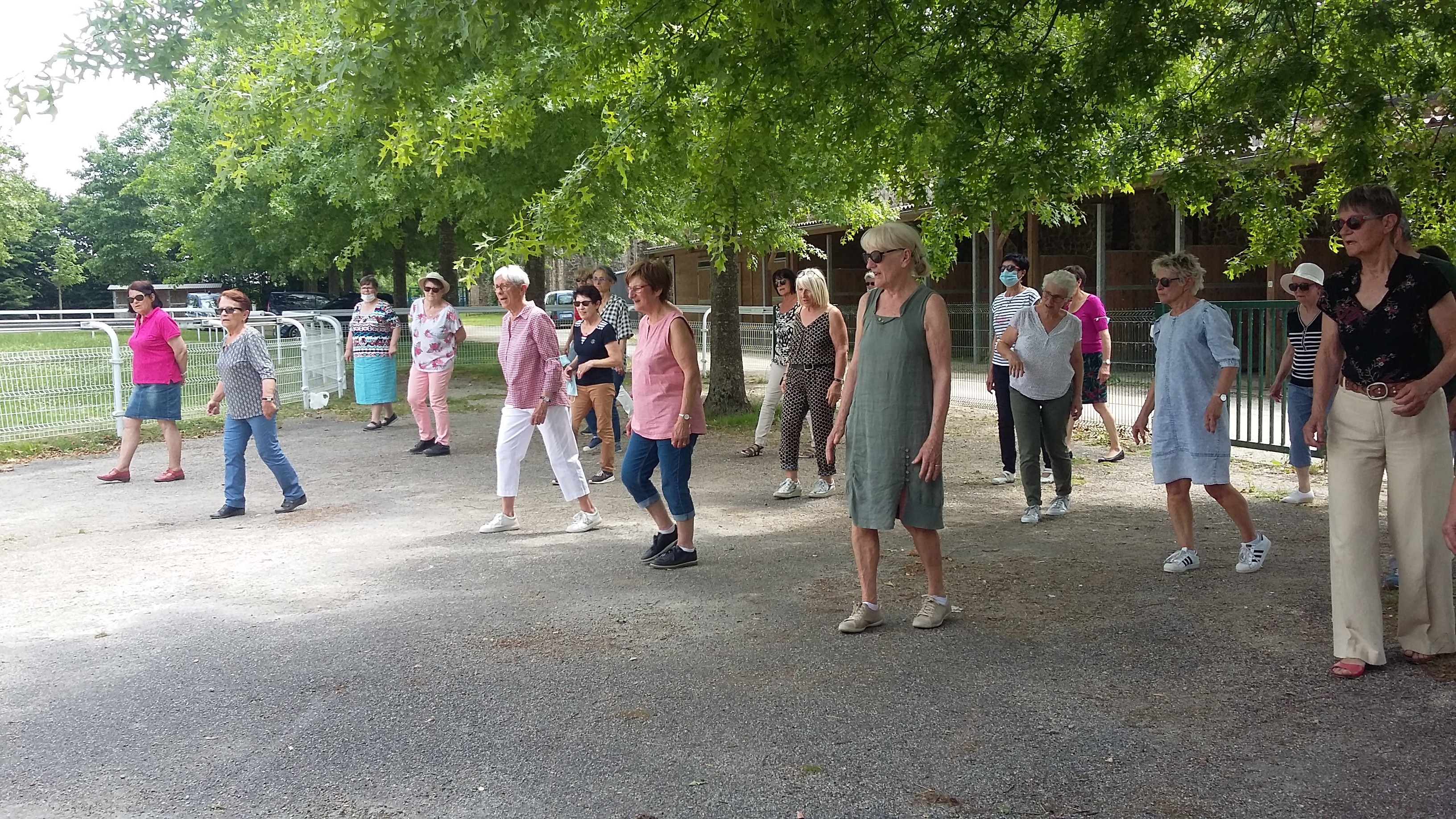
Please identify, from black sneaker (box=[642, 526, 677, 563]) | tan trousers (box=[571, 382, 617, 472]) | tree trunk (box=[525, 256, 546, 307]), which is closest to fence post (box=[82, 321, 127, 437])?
tan trousers (box=[571, 382, 617, 472])

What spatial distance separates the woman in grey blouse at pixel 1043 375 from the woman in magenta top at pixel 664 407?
224 centimetres

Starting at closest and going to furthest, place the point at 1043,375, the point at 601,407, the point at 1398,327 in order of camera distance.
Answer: the point at 1398,327 < the point at 1043,375 < the point at 601,407

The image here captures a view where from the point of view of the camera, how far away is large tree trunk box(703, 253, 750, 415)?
14680mm

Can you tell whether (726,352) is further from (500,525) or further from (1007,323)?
(500,525)

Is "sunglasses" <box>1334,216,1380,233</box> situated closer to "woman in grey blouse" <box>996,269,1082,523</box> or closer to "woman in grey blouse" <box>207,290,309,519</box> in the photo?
"woman in grey blouse" <box>996,269,1082,523</box>

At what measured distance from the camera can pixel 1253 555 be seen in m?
6.36

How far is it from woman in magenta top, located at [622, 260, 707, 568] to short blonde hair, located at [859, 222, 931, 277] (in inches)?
68.0

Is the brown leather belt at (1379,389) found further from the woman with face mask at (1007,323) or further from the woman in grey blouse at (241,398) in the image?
the woman in grey blouse at (241,398)

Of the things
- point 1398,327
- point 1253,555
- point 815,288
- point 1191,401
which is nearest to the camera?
point 1398,327

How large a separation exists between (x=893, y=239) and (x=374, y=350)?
9.65m

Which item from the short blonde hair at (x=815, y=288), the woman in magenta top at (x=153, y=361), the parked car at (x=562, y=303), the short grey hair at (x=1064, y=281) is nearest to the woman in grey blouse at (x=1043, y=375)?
the short grey hair at (x=1064, y=281)

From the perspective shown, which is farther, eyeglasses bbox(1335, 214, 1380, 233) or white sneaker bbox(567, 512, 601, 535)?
white sneaker bbox(567, 512, 601, 535)

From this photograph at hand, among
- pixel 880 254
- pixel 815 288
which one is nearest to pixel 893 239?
pixel 880 254

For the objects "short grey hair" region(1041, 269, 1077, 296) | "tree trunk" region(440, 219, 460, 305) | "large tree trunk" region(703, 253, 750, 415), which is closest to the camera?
"short grey hair" region(1041, 269, 1077, 296)
